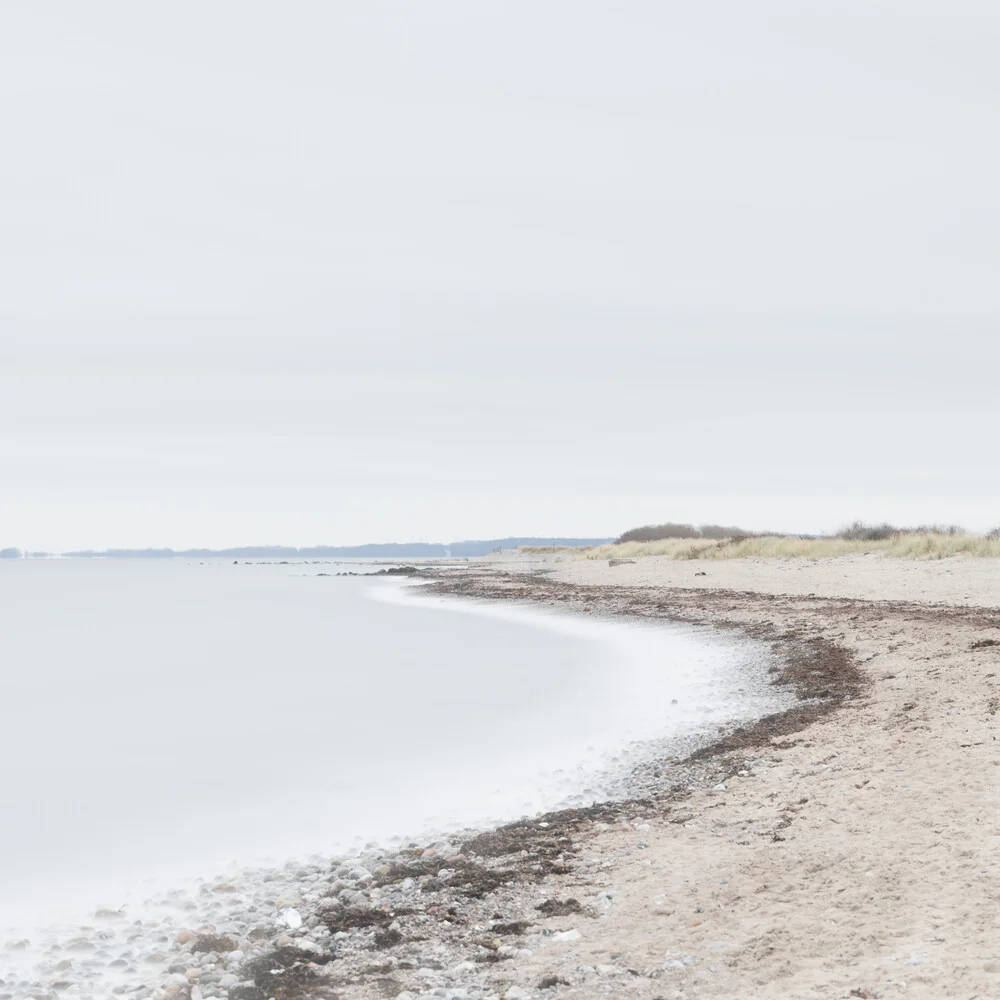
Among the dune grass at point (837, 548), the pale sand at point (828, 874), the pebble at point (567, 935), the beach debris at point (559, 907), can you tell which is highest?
the dune grass at point (837, 548)

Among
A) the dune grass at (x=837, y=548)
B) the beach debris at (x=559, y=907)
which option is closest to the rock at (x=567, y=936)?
the beach debris at (x=559, y=907)

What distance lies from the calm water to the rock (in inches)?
107

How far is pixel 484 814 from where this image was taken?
8047 mm

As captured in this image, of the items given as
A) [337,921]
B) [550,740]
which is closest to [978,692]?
[550,740]

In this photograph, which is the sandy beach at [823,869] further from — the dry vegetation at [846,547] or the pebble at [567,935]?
the dry vegetation at [846,547]

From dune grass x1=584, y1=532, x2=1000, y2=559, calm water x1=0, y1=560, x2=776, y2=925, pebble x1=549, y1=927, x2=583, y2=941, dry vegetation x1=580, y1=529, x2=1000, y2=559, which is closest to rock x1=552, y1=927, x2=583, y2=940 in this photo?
pebble x1=549, y1=927, x2=583, y2=941

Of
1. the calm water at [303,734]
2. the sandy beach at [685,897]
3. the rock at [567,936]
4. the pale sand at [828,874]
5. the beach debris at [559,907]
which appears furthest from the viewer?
the calm water at [303,734]

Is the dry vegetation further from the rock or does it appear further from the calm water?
the rock

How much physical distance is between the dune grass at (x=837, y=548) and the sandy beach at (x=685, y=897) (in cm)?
2423

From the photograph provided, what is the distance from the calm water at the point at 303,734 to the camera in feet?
26.0

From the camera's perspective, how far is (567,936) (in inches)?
202

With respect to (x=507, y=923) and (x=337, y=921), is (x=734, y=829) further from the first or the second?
(x=337, y=921)

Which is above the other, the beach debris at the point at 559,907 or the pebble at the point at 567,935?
the pebble at the point at 567,935

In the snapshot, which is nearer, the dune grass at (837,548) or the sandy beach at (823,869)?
the sandy beach at (823,869)
